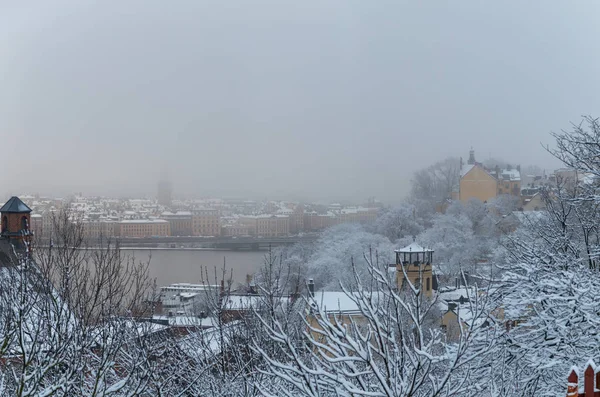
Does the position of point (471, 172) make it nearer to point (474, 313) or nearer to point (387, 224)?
point (387, 224)

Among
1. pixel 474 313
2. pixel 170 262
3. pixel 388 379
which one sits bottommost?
pixel 170 262

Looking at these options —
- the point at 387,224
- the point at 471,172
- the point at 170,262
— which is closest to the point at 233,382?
the point at 387,224

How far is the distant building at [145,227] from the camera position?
5878cm

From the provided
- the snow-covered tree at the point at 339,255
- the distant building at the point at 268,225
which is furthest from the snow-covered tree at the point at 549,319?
the distant building at the point at 268,225

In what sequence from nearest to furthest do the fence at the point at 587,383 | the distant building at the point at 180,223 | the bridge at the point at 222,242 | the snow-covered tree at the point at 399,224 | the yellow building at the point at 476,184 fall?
the fence at the point at 587,383 → the snow-covered tree at the point at 399,224 → the yellow building at the point at 476,184 → the bridge at the point at 222,242 → the distant building at the point at 180,223

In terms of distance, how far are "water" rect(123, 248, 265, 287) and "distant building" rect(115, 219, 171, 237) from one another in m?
2.39

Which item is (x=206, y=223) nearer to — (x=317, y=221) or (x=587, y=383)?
(x=317, y=221)

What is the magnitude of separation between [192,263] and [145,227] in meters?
11.8

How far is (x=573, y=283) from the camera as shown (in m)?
6.00

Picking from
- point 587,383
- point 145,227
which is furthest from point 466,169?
point 587,383

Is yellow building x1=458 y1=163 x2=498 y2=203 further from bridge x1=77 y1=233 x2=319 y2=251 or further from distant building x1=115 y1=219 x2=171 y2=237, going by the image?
distant building x1=115 y1=219 x2=171 y2=237

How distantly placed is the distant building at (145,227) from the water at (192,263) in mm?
2392

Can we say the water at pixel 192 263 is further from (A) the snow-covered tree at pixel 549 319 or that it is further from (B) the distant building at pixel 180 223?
(A) the snow-covered tree at pixel 549 319

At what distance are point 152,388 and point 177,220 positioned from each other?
61.5m
